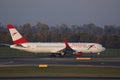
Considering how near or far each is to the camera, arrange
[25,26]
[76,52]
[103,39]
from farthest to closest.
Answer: [25,26] < [103,39] < [76,52]

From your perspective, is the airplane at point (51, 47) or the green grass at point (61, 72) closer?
the green grass at point (61, 72)

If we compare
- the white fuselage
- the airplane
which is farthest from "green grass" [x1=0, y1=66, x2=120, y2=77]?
the white fuselage

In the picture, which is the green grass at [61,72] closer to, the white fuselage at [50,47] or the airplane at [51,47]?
the airplane at [51,47]

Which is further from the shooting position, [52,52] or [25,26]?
[25,26]

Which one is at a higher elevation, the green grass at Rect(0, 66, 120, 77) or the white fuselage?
the white fuselage

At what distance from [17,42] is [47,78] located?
1492 inches

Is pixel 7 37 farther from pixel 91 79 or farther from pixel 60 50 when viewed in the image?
pixel 91 79

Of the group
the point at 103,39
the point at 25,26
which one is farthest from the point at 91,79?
the point at 25,26

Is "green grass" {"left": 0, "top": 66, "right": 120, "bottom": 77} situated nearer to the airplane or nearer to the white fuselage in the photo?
the airplane

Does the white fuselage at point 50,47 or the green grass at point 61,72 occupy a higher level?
the white fuselage at point 50,47

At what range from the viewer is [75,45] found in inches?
2544

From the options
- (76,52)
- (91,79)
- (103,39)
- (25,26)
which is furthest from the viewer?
(25,26)

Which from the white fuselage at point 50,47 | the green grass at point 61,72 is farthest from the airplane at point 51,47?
the green grass at point 61,72

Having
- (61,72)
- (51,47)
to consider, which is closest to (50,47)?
(51,47)
